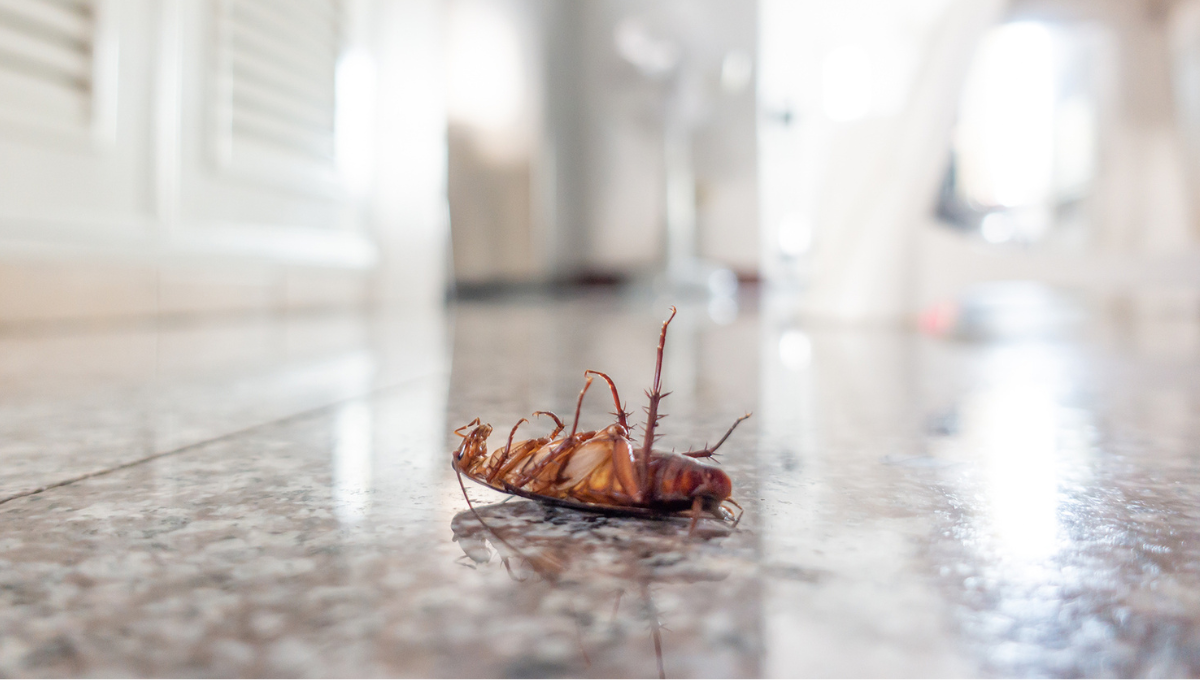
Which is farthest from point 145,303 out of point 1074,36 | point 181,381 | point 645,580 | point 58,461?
point 1074,36

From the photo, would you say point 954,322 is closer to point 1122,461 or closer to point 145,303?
point 1122,461

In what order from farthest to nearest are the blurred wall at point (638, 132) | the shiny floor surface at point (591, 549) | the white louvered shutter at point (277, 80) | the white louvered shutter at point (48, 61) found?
the blurred wall at point (638, 132) < the white louvered shutter at point (277, 80) < the white louvered shutter at point (48, 61) < the shiny floor surface at point (591, 549)

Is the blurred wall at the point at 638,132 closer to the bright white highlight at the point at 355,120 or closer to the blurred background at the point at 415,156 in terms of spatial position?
the blurred background at the point at 415,156

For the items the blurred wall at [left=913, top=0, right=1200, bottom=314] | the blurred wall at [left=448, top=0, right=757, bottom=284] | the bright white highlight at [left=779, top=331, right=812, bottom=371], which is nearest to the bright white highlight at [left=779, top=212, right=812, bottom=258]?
the blurred wall at [left=448, top=0, right=757, bottom=284]

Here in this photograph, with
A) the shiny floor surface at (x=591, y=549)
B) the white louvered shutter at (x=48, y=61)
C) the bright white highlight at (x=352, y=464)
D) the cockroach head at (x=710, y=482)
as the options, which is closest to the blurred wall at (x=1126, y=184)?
the shiny floor surface at (x=591, y=549)

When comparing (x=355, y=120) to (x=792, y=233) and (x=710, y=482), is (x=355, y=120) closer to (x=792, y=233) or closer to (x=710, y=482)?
(x=710, y=482)

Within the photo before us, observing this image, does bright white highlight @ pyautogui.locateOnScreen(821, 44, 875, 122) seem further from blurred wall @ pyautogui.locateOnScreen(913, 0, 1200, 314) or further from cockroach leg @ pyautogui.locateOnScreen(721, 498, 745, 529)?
cockroach leg @ pyautogui.locateOnScreen(721, 498, 745, 529)
